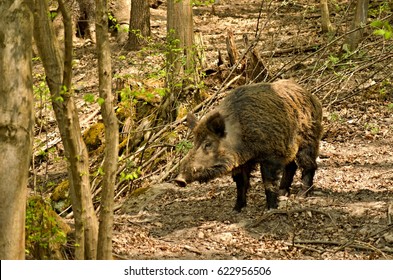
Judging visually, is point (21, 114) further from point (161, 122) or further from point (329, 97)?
point (329, 97)

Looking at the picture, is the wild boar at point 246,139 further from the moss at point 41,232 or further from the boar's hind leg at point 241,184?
the moss at point 41,232

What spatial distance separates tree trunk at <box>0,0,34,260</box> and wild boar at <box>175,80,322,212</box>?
3.60m

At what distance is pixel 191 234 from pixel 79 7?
12.8 m

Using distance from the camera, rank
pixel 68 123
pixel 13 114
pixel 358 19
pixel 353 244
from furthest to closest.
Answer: pixel 358 19 → pixel 353 244 → pixel 68 123 → pixel 13 114

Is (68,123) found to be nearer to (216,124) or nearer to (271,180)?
(216,124)

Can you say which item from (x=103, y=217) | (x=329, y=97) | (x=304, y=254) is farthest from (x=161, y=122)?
(x=103, y=217)

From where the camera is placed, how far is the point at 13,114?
165 inches

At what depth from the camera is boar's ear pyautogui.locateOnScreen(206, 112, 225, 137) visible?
7830mm

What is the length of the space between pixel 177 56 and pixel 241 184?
4303mm

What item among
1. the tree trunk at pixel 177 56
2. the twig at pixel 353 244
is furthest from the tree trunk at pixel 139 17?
the twig at pixel 353 244

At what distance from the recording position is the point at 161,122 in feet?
38.3

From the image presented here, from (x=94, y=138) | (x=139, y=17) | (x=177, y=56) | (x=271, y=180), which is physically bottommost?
(x=94, y=138)

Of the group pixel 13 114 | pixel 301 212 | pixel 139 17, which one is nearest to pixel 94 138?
pixel 301 212

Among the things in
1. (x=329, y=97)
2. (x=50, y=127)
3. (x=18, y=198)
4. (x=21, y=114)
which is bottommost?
(x=50, y=127)
